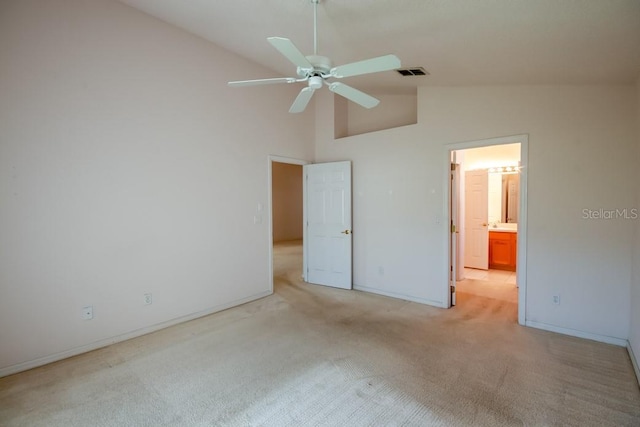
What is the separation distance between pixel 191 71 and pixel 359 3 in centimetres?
223

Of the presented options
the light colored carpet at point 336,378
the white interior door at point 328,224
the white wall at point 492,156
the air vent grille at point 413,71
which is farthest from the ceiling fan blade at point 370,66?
the white wall at point 492,156

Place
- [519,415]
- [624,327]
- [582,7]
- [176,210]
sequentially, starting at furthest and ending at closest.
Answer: [176,210], [624,327], [519,415], [582,7]

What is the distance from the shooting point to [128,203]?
125 inches

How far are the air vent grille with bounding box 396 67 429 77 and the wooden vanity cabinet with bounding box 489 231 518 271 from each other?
392cm

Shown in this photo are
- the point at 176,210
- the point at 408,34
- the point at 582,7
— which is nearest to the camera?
the point at 582,7

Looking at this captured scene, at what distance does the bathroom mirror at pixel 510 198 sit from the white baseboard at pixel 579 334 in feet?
10.7

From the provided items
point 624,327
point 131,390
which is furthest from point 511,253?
point 131,390

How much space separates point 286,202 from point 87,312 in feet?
28.1

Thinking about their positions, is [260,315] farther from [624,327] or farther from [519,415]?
[624,327]

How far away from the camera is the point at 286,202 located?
37.2ft

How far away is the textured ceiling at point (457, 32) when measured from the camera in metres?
2.02

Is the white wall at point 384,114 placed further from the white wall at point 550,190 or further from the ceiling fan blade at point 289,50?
the ceiling fan blade at point 289,50

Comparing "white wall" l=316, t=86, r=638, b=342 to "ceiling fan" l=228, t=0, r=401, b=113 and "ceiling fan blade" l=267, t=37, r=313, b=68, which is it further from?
"ceiling fan blade" l=267, t=37, r=313, b=68

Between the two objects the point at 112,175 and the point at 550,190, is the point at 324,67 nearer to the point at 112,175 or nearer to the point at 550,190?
the point at 112,175
